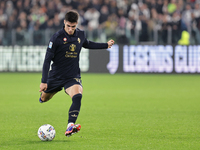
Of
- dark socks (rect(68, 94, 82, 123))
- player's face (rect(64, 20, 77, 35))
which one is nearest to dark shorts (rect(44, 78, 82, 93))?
dark socks (rect(68, 94, 82, 123))

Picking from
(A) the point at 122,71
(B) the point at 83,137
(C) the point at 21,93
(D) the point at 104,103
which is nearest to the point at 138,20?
(A) the point at 122,71

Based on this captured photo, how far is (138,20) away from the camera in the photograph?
20.4m

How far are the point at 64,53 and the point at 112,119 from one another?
→ 7.07ft

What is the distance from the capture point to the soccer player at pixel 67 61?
620 cm

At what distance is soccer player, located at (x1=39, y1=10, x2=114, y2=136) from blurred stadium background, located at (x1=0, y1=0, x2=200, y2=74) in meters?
13.6

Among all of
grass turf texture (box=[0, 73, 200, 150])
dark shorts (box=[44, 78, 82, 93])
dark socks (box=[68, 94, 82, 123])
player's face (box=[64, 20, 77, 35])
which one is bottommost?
grass turf texture (box=[0, 73, 200, 150])

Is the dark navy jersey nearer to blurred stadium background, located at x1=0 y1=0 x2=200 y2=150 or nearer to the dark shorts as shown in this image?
the dark shorts

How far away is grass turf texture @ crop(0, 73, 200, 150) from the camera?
5.75 meters

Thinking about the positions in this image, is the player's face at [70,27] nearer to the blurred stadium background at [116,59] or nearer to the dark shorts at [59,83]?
the dark shorts at [59,83]

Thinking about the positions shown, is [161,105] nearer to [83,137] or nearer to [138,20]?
[83,137]

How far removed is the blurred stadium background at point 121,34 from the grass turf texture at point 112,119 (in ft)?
19.7

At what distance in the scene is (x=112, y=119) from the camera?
808cm

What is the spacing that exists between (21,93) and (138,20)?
913cm

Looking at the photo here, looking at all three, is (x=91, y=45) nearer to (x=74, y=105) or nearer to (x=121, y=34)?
(x=74, y=105)
